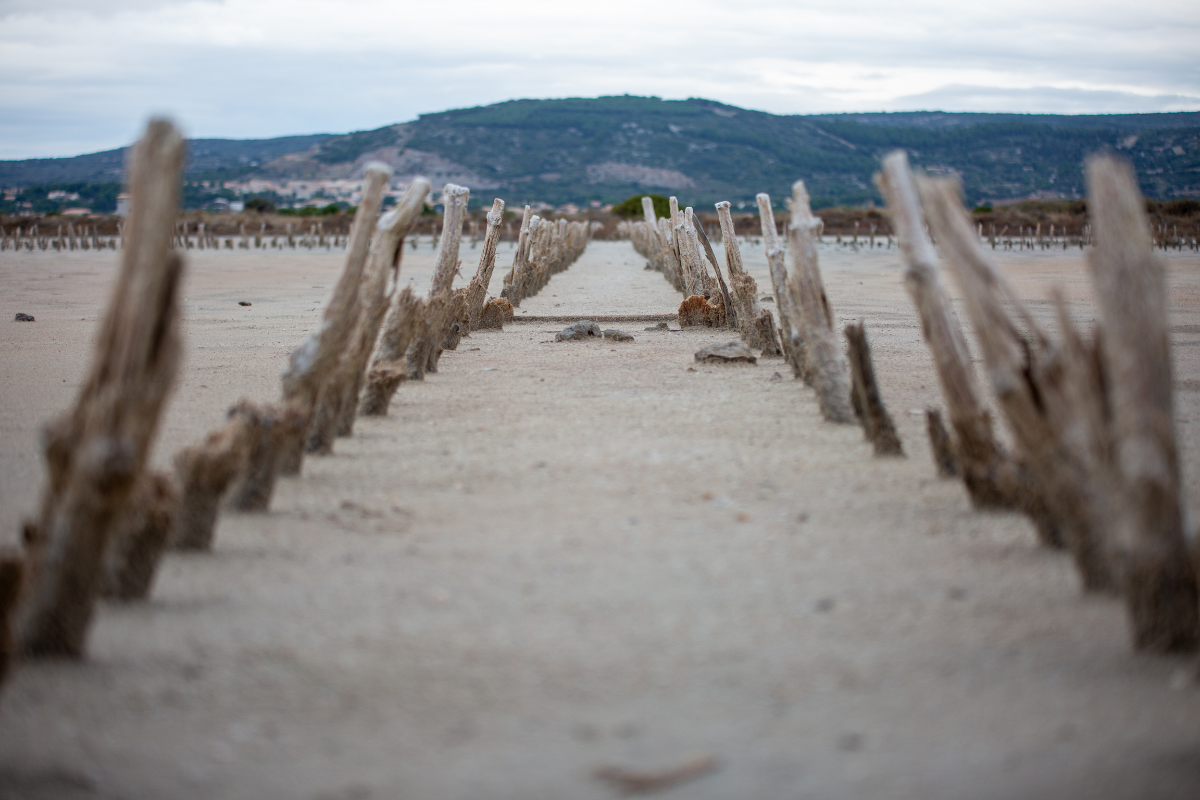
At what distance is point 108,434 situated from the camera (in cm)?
254

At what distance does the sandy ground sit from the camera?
2.24 meters

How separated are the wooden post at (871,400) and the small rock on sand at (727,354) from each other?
10.7ft

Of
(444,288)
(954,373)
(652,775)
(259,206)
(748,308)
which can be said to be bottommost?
(652,775)

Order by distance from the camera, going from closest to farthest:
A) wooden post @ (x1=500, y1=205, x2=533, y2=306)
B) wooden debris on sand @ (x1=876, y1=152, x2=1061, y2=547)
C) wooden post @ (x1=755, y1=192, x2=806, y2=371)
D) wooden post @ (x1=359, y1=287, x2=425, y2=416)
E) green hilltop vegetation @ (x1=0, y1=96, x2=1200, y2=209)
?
wooden debris on sand @ (x1=876, y1=152, x2=1061, y2=547)
wooden post @ (x1=359, y1=287, x2=425, y2=416)
wooden post @ (x1=755, y1=192, x2=806, y2=371)
wooden post @ (x1=500, y1=205, x2=533, y2=306)
green hilltop vegetation @ (x1=0, y1=96, x2=1200, y2=209)

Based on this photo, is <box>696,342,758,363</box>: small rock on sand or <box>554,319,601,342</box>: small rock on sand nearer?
<box>696,342,758,363</box>: small rock on sand

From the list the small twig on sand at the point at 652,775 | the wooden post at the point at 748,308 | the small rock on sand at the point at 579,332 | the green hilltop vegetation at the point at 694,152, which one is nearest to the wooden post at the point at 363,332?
the small twig on sand at the point at 652,775

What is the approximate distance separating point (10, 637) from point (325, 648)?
76 centimetres

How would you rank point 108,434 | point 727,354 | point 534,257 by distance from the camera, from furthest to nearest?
point 534,257 → point 727,354 → point 108,434

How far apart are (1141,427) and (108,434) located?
8.44 feet

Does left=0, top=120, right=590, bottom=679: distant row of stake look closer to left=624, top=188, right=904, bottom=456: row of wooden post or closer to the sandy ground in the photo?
the sandy ground

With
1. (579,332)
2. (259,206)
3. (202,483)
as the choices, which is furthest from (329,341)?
(259,206)

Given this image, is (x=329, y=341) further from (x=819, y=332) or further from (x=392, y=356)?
(x=819, y=332)

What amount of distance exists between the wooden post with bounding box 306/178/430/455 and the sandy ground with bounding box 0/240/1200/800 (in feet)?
0.58

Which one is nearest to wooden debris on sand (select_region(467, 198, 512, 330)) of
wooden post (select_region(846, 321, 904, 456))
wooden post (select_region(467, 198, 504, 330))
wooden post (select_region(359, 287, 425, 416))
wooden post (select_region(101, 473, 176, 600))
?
wooden post (select_region(467, 198, 504, 330))
